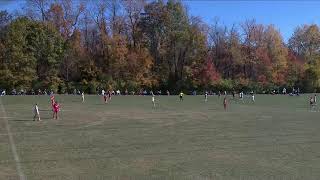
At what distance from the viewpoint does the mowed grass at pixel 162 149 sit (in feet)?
57.0

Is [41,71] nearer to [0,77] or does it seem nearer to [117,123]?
[0,77]

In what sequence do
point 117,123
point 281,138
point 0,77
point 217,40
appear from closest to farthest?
point 281,138
point 117,123
point 0,77
point 217,40

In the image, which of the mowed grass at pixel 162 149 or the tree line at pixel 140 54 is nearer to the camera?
the mowed grass at pixel 162 149

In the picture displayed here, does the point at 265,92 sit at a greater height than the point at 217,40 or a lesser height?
→ lesser

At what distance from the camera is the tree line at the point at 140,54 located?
79375 mm

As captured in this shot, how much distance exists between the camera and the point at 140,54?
85.2m

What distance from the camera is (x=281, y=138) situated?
26.6m

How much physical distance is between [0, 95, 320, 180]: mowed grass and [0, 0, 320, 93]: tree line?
43.9 m

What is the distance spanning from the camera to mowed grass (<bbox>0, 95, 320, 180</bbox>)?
17375mm

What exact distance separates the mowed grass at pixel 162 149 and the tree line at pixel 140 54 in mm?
43904

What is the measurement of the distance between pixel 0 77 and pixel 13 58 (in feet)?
10.9

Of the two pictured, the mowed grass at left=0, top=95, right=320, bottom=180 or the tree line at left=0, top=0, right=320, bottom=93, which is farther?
the tree line at left=0, top=0, right=320, bottom=93

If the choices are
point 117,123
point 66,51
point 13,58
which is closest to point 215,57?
point 66,51

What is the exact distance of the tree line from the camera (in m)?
79.4
